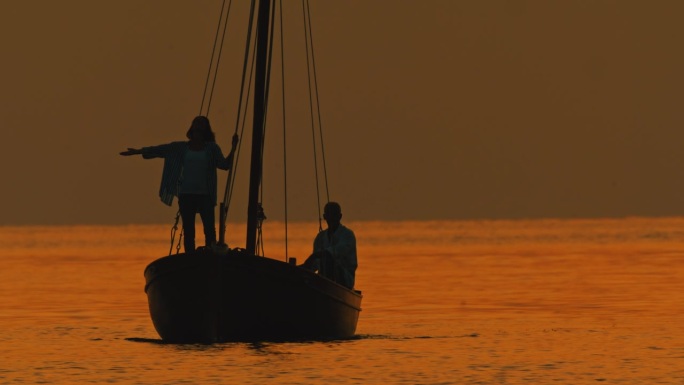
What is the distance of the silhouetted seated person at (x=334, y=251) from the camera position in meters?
35.3

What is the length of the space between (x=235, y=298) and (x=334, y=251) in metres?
2.76

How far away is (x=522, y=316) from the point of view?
45969 millimetres

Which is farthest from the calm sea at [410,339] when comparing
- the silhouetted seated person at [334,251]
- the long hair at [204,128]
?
the long hair at [204,128]

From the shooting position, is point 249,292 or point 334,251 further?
point 334,251

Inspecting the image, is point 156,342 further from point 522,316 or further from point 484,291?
point 484,291

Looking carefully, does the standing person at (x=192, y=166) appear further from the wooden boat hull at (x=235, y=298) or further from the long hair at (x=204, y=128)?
the wooden boat hull at (x=235, y=298)

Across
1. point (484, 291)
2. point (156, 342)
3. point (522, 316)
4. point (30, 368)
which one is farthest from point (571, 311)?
point (30, 368)

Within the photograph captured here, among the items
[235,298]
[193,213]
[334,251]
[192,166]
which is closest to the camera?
[192,166]

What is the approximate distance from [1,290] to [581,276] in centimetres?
2218

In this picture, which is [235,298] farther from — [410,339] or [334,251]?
[410,339]

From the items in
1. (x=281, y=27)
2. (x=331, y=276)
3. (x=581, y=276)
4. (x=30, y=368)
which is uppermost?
(x=581, y=276)

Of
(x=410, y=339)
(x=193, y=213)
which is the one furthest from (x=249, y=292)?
(x=410, y=339)

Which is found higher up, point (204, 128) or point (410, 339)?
point (204, 128)

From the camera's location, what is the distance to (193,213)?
33875 millimetres
